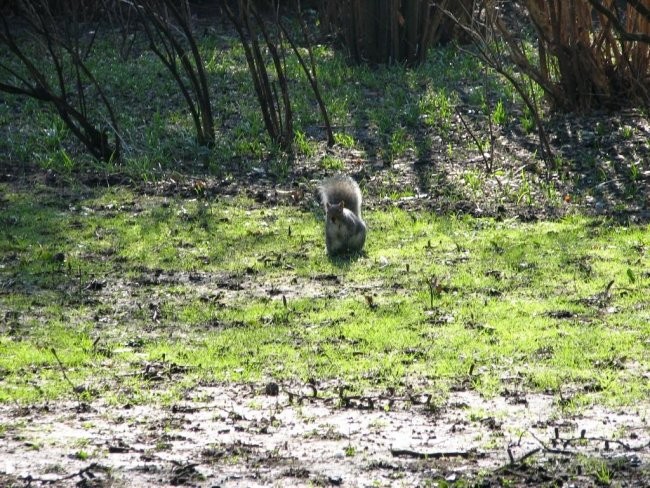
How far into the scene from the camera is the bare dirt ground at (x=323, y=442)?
4.89 meters

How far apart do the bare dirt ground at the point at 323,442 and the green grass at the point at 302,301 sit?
30cm

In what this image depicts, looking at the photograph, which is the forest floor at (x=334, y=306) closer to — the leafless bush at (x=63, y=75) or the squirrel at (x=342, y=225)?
the squirrel at (x=342, y=225)

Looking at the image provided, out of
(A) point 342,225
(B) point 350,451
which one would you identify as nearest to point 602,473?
(B) point 350,451

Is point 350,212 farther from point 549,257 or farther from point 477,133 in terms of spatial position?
point 477,133

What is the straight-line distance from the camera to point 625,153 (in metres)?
11.8

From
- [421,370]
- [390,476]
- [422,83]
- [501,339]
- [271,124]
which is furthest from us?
[422,83]

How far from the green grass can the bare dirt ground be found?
0.30 meters

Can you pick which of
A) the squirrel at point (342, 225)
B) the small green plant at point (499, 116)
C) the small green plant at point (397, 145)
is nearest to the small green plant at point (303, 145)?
the small green plant at point (397, 145)

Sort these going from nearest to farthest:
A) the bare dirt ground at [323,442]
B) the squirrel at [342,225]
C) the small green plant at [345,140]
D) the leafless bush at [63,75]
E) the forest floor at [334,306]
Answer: the bare dirt ground at [323,442] → the forest floor at [334,306] → the squirrel at [342,225] → the leafless bush at [63,75] → the small green plant at [345,140]

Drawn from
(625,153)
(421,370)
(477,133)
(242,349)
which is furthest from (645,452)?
(477,133)

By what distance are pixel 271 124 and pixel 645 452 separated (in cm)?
840

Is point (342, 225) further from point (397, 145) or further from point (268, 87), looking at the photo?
point (268, 87)

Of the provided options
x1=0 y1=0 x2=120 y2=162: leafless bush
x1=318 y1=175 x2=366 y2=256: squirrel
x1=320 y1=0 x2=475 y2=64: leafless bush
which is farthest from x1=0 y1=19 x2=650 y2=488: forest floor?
x1=320 y1=0 x2=475 y2=64: leafless bush

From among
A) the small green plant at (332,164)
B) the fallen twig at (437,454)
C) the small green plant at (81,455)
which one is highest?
the small green plant at (332,164)
